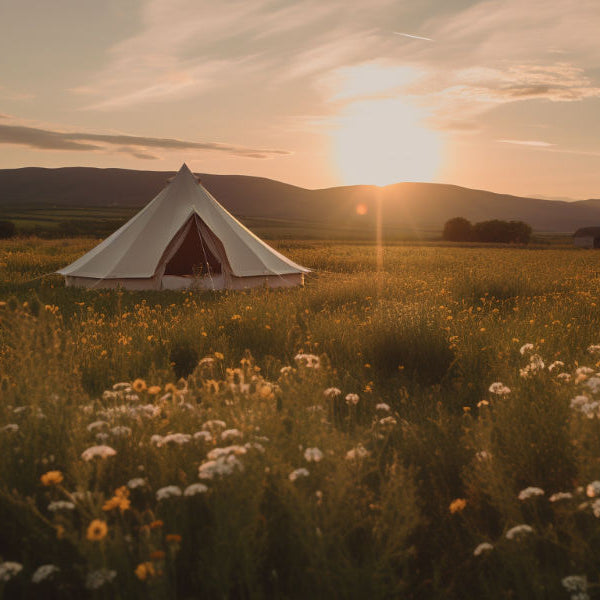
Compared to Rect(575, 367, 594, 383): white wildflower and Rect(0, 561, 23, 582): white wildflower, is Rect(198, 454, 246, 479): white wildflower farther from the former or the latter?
Rect(575, 367, 594, 383): white wildflower

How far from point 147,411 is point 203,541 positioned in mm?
910

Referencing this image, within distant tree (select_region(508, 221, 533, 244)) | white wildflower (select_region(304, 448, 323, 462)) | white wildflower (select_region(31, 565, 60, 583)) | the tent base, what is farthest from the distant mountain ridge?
white wildflower (select_region(31, 565, 60, 583))

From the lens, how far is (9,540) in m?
2.55

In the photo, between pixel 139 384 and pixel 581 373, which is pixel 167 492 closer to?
pixel 139 384

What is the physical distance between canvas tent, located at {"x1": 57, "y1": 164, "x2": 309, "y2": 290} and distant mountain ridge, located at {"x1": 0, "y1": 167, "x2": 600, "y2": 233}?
121 m

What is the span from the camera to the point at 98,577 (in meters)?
2.02

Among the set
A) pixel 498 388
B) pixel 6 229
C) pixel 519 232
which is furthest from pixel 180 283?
pixel 519 232

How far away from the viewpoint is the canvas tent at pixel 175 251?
40.2 feet

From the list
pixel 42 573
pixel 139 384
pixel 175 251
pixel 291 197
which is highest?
pixel 291 197

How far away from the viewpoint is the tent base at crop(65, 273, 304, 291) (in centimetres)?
1209

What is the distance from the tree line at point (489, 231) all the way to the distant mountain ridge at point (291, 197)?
2779 inches

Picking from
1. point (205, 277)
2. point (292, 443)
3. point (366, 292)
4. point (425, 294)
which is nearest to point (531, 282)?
point (425, 294)

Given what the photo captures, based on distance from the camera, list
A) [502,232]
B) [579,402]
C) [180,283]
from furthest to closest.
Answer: [502,232] < [180,283] < [579,402]

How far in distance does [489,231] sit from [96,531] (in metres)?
64.7
